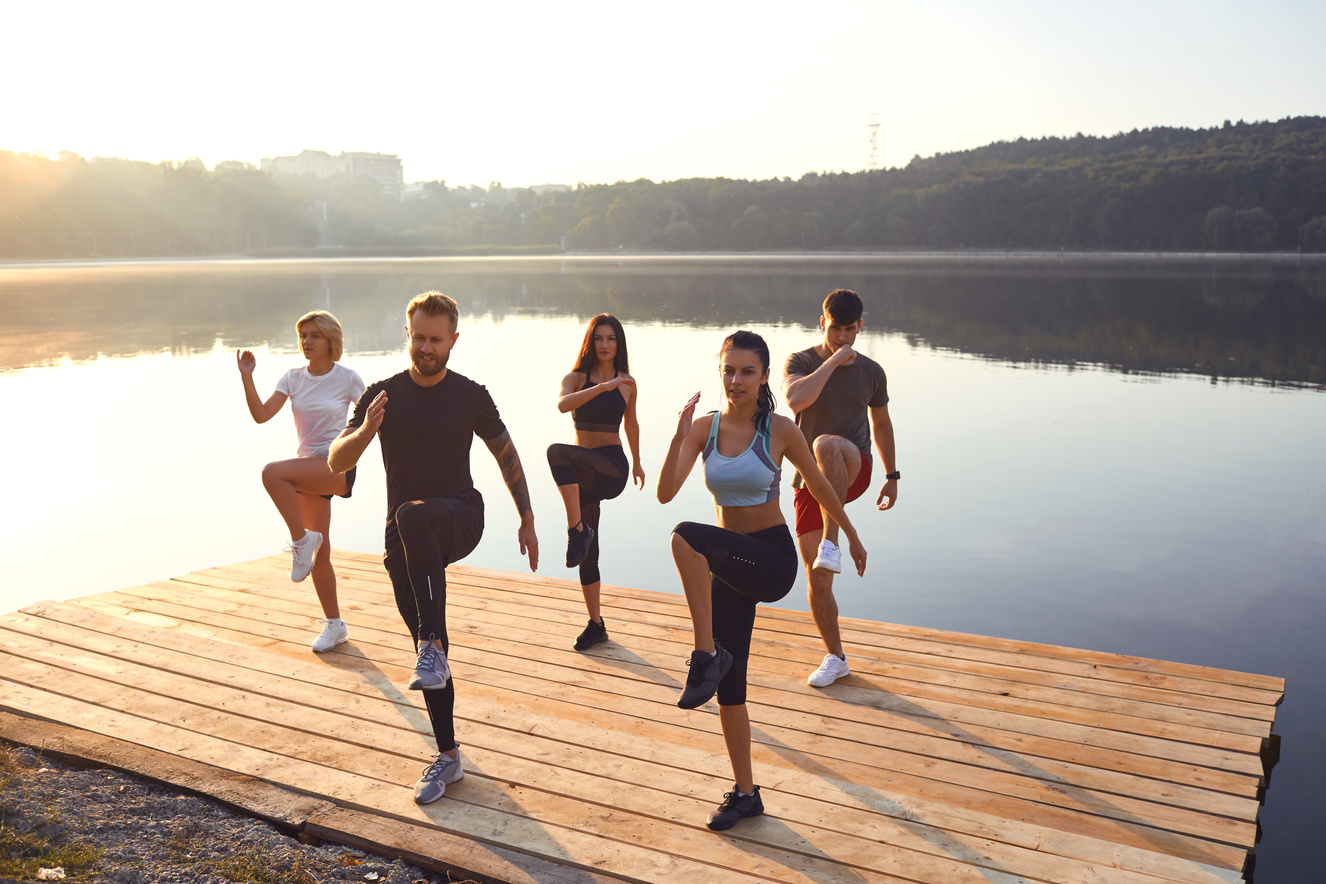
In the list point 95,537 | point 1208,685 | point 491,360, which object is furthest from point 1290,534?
point 491,360

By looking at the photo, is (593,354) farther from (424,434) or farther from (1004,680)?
(1004,680)

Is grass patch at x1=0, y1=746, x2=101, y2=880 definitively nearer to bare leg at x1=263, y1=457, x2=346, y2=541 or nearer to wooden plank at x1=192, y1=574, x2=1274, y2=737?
bare leg at x1=263, y1=457, x2=346, y2=541

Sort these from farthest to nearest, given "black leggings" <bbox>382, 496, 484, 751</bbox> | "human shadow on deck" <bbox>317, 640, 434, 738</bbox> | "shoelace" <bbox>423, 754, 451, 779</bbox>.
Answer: "human shadow on deck" <bbox>317, 640, 434, 738</bbox>
"shoelace" <bbox>423, 754, 451, 779</bbox>
"black leggings" <bbox>382, 496, 484, 751</bbox>

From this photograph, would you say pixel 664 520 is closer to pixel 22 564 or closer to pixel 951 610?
pixel 951 610

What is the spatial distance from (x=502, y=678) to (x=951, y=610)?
434 cm

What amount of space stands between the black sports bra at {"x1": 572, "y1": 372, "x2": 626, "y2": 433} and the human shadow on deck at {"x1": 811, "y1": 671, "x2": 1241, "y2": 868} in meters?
1.95

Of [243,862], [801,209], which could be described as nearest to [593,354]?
[243,862]

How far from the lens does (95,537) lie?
10.5m

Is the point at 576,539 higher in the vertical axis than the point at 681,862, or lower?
higher

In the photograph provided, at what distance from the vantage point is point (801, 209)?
117562 mm

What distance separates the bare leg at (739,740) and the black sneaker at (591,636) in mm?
1955

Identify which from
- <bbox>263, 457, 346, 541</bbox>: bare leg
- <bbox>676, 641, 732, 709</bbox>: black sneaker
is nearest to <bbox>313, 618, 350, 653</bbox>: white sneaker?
<bbox>263, 457, 346, 541</bbox>: bare leg

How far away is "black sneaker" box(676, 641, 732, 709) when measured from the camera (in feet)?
11.1

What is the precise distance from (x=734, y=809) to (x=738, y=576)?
36.6 inches
